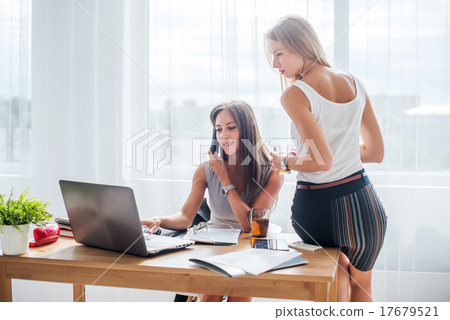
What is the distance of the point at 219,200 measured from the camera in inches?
78.3

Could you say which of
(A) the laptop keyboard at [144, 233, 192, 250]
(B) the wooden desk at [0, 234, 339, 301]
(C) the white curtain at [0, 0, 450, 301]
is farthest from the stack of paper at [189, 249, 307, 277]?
(C) the white curtain at [0, 0, 450, 301]

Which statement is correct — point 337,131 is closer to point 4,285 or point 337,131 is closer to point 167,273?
point 167,273

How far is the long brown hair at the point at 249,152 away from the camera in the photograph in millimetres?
1952

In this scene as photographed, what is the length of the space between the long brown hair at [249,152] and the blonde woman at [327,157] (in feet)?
1.57

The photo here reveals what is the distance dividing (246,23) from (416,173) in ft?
4.07

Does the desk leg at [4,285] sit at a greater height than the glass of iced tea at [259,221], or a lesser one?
lesser

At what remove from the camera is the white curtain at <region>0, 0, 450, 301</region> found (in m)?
2.20

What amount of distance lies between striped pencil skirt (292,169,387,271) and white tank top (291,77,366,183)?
0.12 feet

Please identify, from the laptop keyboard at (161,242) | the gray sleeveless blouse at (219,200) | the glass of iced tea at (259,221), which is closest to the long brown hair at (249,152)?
the gray sleeveless blouse at (219,200)

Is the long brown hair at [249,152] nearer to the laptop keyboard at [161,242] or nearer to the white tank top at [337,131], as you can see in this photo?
the white tank top at [337,131]

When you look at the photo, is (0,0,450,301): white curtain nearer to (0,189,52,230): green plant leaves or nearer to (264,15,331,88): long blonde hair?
(264,15,331,88): long blonde hair

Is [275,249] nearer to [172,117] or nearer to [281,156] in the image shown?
[281,156]

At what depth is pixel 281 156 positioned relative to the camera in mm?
1543
